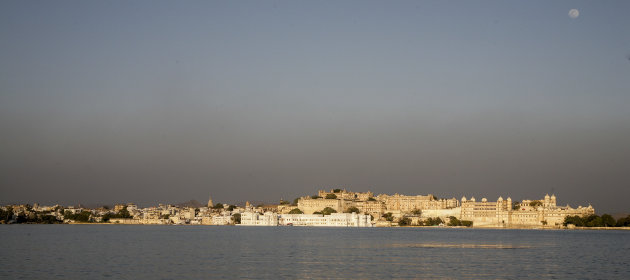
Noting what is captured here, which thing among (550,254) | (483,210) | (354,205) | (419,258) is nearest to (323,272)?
(419,258)

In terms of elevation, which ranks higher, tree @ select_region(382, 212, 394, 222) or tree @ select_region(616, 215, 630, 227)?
tree @ select_region(382, 212, 394, 222)

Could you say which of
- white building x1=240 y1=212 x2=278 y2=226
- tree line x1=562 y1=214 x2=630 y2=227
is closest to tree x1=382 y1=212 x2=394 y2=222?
white building x1=240 y1=212 x2=278 y2=226

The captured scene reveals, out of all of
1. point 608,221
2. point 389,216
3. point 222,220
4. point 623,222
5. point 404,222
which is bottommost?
point 404,222

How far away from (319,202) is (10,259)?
142669 mm

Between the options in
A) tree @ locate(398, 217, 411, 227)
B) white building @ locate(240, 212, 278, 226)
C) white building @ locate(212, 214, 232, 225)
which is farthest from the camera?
white building @ locate(212, 214, 232, 225)

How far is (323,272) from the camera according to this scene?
3061 cm

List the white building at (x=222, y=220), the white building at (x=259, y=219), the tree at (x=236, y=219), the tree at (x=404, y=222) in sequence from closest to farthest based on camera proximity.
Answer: the white building at (x=259, y=219) → the tree at (x=404, y=222) → the tree at (x=236, y=219) → the white building at (x=222, y=220)

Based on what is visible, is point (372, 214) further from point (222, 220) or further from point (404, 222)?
point (222, 220)

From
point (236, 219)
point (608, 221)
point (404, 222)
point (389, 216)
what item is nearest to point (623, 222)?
point (608, 221)

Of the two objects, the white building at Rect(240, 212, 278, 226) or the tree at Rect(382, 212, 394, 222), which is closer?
the white building at Rect(240, 212, 278, 226)

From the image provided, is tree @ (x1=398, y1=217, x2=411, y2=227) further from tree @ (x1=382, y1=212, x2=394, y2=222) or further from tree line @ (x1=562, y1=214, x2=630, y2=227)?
tree line @ (x1=562, y1=214, x2=630, y2=227)

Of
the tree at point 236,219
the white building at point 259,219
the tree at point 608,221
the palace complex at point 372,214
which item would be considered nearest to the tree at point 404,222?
the palace complex at point 372,214

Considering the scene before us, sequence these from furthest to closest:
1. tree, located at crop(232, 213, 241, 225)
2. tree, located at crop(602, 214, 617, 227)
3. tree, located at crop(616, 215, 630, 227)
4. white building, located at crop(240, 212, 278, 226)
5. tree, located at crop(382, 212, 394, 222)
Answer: tree, located at crop(232, 213, 241, 225) → tree, located at crop(382, 212, 394, 222) → white building, located at crop(240, 212, 278, 226) → tree, located at crop(616, 215, 630, 227) → tree, located at crop(602, 214, 617, 227)

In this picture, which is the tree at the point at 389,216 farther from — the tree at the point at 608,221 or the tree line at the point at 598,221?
the tree at the point at 608,221
